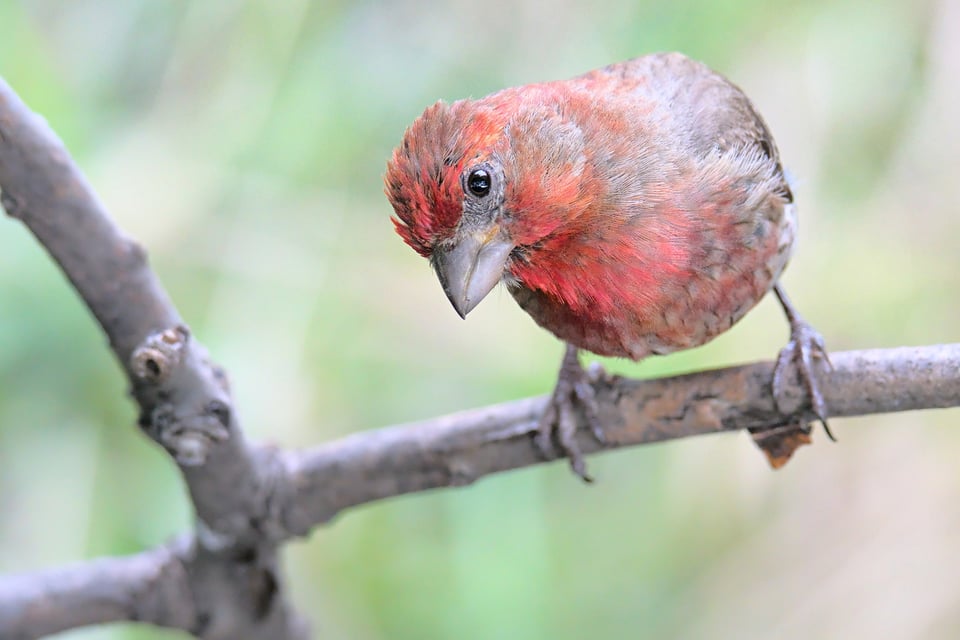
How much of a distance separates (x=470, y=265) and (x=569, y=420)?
1.71 feet

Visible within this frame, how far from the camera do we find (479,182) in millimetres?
1507

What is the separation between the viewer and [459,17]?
9.61ft

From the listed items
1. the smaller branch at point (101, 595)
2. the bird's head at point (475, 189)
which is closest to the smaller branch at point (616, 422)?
the smaller branch at point (101, 595)

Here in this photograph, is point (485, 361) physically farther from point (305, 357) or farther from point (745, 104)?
point (745, 104)

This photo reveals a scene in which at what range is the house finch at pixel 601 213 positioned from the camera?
1519mm

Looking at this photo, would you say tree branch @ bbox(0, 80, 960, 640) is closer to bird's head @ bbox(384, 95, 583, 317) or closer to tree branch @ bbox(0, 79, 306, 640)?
tree branch @ bbox(0, 79, 306, 640)

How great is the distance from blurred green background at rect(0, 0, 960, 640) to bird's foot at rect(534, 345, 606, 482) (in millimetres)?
635

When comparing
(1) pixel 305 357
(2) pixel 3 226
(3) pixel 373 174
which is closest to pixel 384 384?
(1) pixel 305 357

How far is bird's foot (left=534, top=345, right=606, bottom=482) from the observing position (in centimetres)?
192

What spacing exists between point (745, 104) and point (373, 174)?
113 cm

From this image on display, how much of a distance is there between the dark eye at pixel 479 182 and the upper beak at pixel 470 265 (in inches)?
2.3

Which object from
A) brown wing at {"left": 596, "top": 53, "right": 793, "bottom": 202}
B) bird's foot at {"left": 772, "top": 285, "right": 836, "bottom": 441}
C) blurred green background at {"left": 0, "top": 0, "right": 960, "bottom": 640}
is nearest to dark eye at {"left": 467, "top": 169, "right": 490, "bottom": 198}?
brown wing at {"left": 596, "top": 53, "right": 793, "bottom": 202}

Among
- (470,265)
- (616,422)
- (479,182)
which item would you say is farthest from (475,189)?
(616,422)

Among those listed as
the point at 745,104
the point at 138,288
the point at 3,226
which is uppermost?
the point at 745,104
